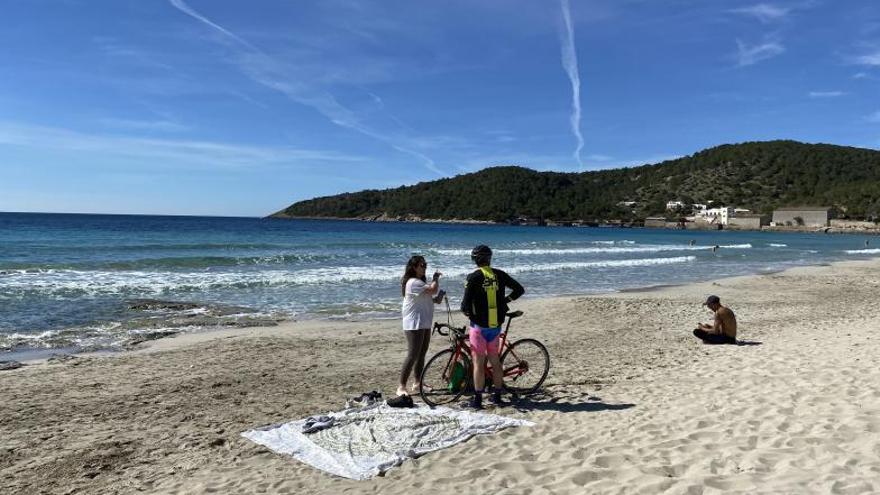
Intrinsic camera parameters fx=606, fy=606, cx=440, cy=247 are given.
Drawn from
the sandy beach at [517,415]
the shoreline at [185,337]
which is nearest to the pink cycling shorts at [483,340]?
the sandy beach at [517,415]

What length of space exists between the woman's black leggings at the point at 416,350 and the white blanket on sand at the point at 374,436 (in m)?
0.50

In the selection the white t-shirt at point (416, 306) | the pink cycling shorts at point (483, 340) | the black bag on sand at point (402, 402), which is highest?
the white t-shirt at point (416, 306)

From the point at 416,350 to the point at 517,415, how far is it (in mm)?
1391

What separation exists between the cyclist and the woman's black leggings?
1.80 ft

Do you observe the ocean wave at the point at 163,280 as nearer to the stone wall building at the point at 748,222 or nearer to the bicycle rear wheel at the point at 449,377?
the bicycle rear wheel at the point at 449,377

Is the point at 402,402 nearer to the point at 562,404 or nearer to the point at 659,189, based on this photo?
the point at 562,404

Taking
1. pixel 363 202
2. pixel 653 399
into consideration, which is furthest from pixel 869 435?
pixel 363 202

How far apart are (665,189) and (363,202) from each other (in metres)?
95.6

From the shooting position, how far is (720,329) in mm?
11664

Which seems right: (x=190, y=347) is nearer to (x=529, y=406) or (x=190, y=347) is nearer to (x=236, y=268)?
(x=529, y=406)

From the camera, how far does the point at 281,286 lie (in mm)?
22281

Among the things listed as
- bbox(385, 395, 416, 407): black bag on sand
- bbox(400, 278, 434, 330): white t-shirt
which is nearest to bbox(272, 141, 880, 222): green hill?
bbox(400, 278, 434, 330): white t-shirt

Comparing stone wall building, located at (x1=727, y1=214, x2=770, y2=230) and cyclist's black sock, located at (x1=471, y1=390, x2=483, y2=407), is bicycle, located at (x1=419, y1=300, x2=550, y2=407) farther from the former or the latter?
stone wall building, located at (x1=727, y1=214, x2=770, y2=230)

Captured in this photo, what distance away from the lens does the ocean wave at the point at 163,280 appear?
19406mm
